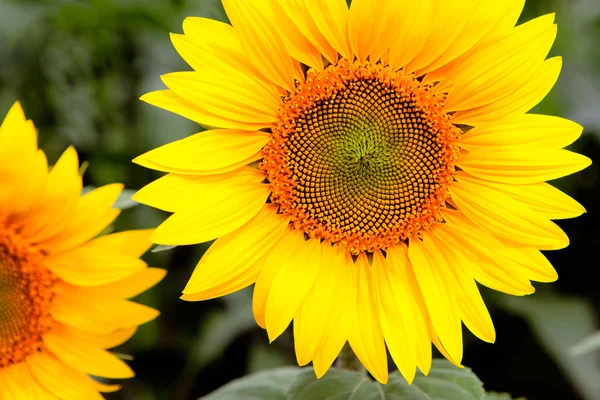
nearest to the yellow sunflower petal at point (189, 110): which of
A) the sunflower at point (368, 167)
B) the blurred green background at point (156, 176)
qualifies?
the sunflower at point (368, 167)

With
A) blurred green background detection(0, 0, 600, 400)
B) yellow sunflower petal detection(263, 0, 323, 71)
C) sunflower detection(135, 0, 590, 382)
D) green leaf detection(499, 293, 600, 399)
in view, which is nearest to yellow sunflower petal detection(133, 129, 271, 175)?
sunflower detection(135, 0, 590, 382)

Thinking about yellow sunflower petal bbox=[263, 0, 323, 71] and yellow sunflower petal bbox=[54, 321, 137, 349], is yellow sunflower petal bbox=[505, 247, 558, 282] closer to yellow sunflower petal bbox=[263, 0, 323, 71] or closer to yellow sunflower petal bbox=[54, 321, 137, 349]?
yellow sunflower petal bbox=[263, 0, 323, 71]

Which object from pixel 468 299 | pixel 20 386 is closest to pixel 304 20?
pixel 468 299

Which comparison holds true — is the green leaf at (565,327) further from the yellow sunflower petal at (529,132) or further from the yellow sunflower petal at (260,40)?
the yellow sunflower petal at (260,40)

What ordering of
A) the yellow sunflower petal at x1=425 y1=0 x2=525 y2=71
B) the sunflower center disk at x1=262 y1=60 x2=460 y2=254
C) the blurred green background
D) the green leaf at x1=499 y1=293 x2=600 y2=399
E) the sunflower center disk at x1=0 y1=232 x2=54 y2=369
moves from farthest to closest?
the blurred green background
the green leaf at x1=499 y1=293 x2=600 y2=399
the sunflower center disk at x1=0 y1=232 x2=54 y2=369
the sunflower center disk at x1=262 y1=60 x2=460 y2=254
the yellow sunflower petal at x1=425 y1=0 x2=525 y2=71

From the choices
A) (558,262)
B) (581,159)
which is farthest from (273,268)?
(558,262)

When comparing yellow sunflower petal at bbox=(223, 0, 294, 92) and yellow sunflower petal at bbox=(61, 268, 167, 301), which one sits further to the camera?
yellow sunflower petal at bbox=(61, 268, 167, 301)

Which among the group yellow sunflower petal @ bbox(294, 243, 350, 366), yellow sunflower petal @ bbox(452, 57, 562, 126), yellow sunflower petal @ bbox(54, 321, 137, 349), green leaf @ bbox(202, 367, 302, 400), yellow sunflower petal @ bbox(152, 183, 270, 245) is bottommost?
green leaf @ bbox(202, 367, 302, 400)
